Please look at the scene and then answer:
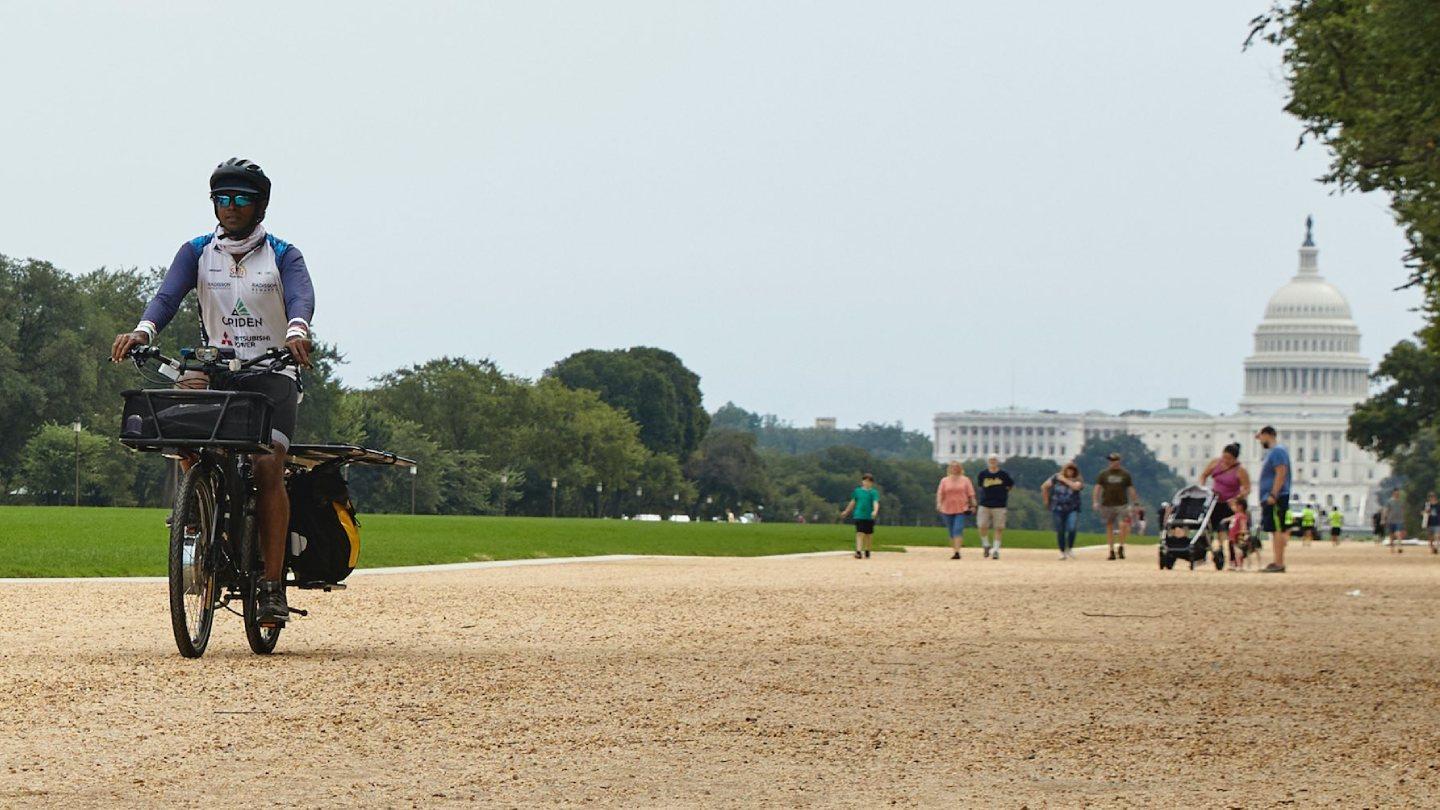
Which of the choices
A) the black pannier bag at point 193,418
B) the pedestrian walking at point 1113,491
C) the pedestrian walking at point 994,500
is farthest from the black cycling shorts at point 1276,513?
the black pannier bag at point 193,418

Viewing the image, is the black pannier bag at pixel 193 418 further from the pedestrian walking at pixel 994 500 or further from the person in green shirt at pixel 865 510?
the pedestrian walking at pixel 994 500

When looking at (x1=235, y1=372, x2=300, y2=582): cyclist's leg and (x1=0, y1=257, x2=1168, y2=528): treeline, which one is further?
(x1=0, y1=257, x2=1168, y2=528): treeline

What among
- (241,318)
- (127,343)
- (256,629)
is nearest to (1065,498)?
(256,629)

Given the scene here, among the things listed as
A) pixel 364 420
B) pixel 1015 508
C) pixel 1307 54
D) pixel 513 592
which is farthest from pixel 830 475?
pixel 513 592

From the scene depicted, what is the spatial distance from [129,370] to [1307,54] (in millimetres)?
71226

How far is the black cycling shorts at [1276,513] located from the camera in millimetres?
27750

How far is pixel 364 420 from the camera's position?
10781 cm

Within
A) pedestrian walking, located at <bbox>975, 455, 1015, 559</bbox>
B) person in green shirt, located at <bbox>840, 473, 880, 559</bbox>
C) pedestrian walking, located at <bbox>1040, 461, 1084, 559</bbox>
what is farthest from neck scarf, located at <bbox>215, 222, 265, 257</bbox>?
pedestrian walking, located at <bbox>975, 455, 1015, 559</bbox>

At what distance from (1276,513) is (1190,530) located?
1.91 meters

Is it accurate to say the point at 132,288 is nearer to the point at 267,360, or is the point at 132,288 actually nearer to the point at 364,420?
the point at 364,420

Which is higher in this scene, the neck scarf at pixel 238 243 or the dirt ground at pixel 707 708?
the neck scarf at pixel 238 243

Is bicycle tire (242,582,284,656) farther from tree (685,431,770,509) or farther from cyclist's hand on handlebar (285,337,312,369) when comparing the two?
tree (685,431,770,509)

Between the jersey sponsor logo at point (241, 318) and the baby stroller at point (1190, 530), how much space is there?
19723 millimetres

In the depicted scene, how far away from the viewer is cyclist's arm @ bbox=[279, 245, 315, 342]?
10789mm
